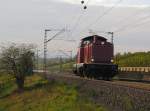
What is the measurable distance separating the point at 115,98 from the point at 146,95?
186 inches

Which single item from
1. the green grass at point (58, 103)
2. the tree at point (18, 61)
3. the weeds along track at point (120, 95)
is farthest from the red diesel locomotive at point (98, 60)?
the tree at point (18, 61)

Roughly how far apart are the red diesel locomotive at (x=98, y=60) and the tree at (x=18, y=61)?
71.9 ft

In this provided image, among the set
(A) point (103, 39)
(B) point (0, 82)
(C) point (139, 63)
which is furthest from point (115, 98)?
(B) point (0, 82)

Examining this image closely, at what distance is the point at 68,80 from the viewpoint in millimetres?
49906

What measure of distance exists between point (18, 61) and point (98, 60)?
29892mm

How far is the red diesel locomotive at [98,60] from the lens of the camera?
45781mm

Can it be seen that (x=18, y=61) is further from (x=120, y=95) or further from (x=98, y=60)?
(x=120, y=95)

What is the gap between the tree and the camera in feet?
239

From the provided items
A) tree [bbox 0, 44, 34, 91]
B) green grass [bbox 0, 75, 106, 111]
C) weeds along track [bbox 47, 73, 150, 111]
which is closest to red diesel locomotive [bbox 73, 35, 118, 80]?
green grass [bbox 0, 75, 106, 111]

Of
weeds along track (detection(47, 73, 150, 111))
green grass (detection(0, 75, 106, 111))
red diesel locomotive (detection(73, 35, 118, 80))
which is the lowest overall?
green grass (detection(0, 75, 106, 111))

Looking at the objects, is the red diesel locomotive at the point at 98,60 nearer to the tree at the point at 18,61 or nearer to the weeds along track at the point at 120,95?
the weeds along track at the point at 120,95

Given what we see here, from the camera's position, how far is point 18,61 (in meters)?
75.3

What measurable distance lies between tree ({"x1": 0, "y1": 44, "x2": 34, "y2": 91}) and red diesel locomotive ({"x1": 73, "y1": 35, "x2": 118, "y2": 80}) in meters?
21.9

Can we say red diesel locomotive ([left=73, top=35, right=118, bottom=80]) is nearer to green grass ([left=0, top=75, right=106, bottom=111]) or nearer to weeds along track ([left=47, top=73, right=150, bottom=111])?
green grass ([left=0, top=75, right=106, bottom=111])
